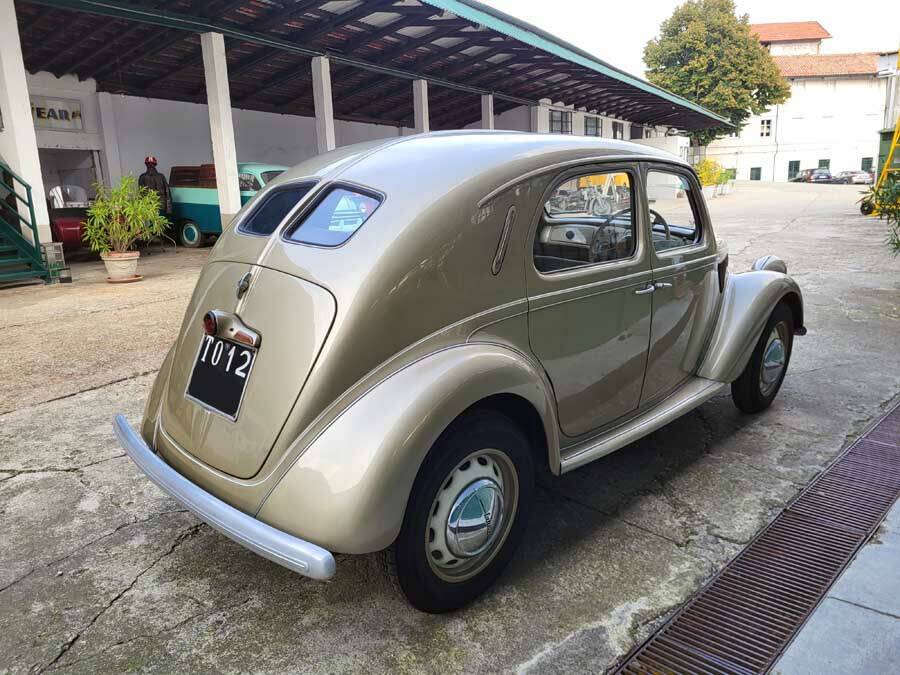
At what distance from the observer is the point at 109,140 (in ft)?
50.0

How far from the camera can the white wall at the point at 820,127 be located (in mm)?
50344

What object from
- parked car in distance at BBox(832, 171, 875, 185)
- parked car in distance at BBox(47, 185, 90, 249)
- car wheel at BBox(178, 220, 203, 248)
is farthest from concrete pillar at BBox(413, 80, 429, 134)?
parked car in distance at BBox(832, 171, 875, 185)

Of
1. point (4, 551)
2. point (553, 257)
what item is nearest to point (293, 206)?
point (553, 257)

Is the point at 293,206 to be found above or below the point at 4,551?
above

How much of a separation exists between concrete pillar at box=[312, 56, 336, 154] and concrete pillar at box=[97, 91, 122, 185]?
16.6ft

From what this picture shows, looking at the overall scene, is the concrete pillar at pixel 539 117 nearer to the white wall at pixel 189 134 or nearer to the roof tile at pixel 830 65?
the white wall at pixel 189 134

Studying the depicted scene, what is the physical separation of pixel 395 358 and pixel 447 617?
0.95 meters

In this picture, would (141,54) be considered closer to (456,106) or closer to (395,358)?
(456,106)

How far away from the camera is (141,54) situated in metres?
13.5

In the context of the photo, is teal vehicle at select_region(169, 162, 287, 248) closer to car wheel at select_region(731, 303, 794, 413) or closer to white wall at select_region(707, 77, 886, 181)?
car wheel at select_region(731, 303, 794, 413)

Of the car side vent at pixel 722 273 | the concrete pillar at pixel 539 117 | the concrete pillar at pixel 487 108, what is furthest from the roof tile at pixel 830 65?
the car side vent at pixel 722 273

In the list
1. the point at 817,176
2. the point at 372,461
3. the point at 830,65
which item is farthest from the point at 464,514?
the point at 830,65

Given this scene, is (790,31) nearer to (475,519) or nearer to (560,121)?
(560,121)

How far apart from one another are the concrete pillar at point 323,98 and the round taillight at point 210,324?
12217 millimetres
